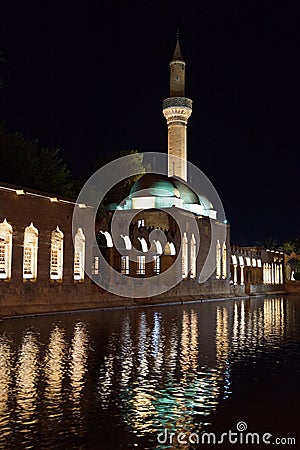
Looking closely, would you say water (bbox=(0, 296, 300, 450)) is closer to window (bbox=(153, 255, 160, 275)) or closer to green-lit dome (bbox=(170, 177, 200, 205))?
window (bbox=(153, 255, 160, 275))

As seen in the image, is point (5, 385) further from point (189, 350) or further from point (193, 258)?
point (193, 258)

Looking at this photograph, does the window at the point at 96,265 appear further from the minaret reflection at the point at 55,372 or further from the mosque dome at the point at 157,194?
the minaret reflection at the point at 55,372

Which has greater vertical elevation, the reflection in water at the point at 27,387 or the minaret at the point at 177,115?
the minaret at the point at 177,115

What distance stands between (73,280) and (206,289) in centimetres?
1608

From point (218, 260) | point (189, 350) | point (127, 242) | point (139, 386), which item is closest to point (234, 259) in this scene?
point (218, 260)

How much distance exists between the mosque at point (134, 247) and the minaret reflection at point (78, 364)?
6.37 m

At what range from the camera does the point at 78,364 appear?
962 centimetres

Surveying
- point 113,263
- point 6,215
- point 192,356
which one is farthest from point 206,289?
point 192,356

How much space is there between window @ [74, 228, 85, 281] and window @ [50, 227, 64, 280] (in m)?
1.20

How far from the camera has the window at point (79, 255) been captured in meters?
23.6

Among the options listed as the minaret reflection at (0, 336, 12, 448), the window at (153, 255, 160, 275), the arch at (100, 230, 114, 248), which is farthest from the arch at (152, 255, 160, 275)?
the minaret reflection at (0, 336, 12, 448)

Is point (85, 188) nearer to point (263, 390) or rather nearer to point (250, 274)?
point (250, 274)

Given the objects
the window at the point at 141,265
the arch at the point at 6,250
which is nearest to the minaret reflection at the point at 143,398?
the arch at the point at 6,250

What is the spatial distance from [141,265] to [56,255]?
9044mm
